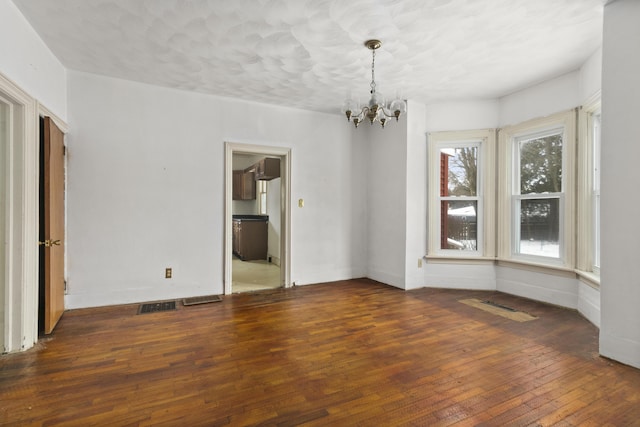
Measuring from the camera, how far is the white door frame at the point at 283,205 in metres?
4.43

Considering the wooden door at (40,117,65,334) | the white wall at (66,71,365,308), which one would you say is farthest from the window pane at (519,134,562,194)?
the wooden door at (40,117,65,334)

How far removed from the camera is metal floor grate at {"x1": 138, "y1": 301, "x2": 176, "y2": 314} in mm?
3711

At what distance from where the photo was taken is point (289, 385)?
7.12 feet

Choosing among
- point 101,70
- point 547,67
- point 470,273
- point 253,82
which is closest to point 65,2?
point 101,70

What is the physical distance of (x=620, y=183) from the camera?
2502mm

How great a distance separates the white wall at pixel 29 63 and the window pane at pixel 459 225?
194 inches

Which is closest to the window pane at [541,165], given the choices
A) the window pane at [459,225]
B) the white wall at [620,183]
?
the window pane at [459,225]

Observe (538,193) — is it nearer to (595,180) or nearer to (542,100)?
(595,180)

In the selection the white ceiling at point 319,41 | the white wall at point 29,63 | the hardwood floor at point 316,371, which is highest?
the white ceiling at point 319,41

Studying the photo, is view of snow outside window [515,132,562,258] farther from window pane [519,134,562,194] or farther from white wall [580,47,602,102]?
white wall [580,47,602,102]

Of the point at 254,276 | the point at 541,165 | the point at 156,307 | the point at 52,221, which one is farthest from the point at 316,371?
the point at 541,165

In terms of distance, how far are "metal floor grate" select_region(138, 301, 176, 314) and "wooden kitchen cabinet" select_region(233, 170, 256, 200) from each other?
15.3 ft

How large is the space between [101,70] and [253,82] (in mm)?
1661

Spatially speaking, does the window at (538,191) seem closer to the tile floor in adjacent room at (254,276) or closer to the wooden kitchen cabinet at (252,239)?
the tile floor in adjacent room at (254,276)
